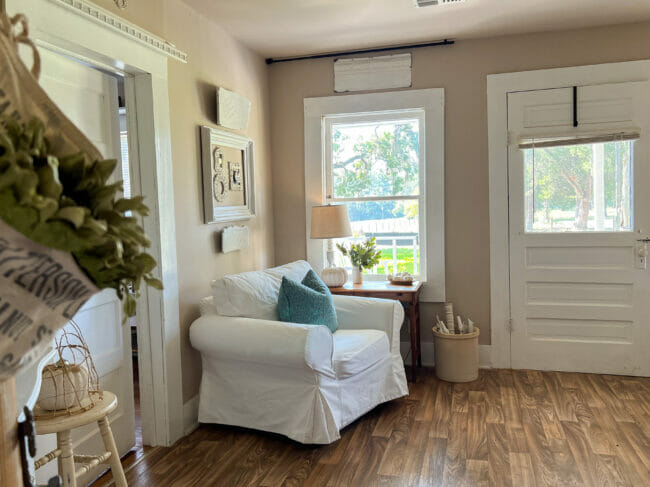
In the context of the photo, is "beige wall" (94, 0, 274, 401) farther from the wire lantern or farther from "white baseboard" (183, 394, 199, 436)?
the wire lantern

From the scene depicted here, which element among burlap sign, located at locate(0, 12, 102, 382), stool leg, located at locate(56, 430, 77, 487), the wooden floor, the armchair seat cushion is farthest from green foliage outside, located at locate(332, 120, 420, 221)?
burlap sign, located at locate(0, 12, 102, 382)

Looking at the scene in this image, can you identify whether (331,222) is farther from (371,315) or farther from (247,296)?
(247,296)

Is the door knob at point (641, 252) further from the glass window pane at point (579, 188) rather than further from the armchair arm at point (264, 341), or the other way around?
the armchair arm at point (264, 341)

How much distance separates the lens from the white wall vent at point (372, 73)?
155 inches

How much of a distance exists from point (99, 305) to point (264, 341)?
2.67 ft

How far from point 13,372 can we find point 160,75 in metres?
2.35

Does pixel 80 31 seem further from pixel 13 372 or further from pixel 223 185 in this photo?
pixel 13 372

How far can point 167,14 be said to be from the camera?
112 inches

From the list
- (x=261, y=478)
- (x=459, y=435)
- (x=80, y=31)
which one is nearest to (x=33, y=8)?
(x=80, y=31)

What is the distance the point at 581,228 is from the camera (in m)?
3.72

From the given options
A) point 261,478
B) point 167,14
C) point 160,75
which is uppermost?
point 167,14

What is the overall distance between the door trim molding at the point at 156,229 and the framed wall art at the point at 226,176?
373 mm

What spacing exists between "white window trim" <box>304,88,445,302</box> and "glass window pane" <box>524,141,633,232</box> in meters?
0.62

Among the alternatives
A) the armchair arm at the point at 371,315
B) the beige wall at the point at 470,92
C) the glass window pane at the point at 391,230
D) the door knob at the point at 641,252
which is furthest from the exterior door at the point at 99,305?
the door knob at the point at 641,252
